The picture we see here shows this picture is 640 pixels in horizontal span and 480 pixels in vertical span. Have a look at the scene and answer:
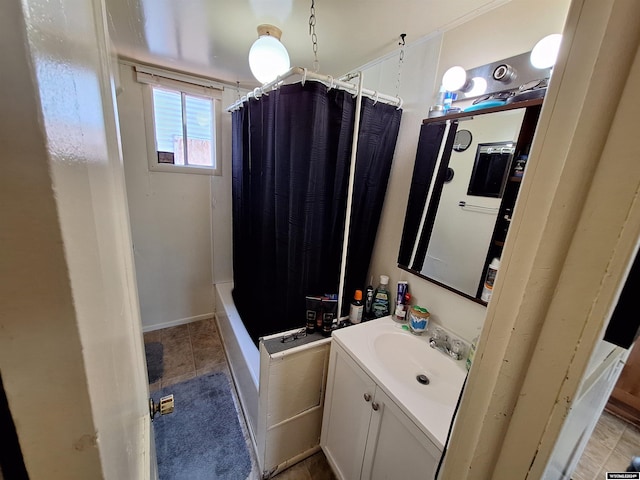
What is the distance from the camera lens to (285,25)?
1207 mm

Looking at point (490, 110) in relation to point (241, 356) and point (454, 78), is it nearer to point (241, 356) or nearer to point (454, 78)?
point (454, 78)

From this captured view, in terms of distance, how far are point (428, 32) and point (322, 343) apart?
5.03 feet

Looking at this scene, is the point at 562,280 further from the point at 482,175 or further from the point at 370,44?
the point at 370,44

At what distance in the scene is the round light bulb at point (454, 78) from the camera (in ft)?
3.51

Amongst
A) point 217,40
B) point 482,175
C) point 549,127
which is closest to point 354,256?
point 482,175

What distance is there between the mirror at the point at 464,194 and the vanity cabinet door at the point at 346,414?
0.56 metres

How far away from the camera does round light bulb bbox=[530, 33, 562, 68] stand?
84 cm

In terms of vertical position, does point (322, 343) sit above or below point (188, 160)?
below

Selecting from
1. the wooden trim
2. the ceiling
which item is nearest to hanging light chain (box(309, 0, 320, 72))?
the ceiling

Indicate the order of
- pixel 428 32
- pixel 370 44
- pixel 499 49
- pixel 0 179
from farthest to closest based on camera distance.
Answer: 1. pixel 370 44
2. pixel 428 32
3. pixel 499 49
4. pixel 0 179

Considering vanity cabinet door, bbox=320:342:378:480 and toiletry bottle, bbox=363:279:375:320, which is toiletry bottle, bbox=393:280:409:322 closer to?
toiletry bottle, bbox=363:279:375:320

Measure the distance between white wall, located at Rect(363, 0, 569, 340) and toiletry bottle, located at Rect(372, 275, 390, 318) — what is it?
65 millimetres

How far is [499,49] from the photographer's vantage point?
983 mm

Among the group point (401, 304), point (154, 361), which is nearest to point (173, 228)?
point (154, 361)
